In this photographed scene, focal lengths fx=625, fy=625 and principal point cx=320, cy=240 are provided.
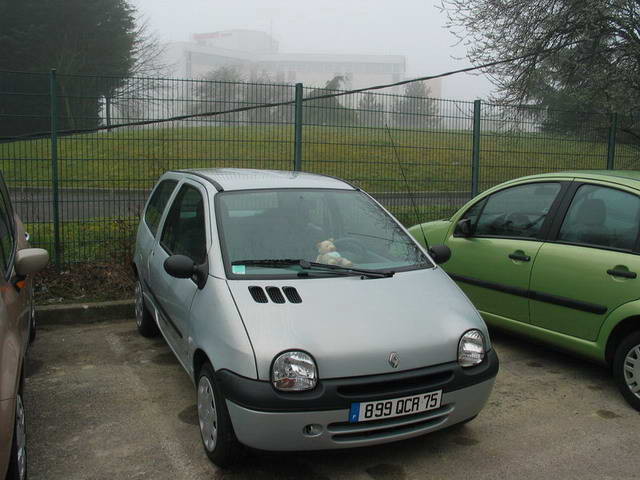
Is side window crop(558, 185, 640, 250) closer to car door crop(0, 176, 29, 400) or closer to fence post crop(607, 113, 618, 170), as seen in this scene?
car door crop(0, 176, 29, 400)

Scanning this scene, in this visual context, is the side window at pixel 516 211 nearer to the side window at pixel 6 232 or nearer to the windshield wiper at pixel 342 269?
the windshield wiper at pixel 342 269

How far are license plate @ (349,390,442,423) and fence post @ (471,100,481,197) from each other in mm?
6083

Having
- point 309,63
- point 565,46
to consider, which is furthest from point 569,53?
point 309,63

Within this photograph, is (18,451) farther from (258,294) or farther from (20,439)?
(258,294)

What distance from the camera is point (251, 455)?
133 inches

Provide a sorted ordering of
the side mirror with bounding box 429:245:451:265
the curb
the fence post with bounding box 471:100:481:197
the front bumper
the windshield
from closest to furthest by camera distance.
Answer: the front bumper → the windshield → the side mirror with bounding box 429:245:451:265 → the curb → the fence post with bounding box 471:100:481:197

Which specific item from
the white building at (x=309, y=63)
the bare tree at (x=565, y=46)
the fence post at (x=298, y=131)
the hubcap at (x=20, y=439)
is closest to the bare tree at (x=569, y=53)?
the bare tree at (x=565, y=46)

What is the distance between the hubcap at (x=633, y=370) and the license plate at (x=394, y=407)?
171cm

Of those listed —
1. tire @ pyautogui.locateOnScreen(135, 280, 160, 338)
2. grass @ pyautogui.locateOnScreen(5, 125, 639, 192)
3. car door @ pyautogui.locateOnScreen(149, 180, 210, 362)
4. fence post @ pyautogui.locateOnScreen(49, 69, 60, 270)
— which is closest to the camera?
car door @ pyautogui.locateOnScreen(149, 180, 210, 362)

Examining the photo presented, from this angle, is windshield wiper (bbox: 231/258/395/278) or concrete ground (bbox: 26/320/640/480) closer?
concrete ground (bbox: 26/320/640/480)

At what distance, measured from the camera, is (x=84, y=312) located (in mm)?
6184

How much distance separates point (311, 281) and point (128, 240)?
4.24 meters

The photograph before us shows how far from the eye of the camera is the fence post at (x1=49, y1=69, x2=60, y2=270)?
677cm

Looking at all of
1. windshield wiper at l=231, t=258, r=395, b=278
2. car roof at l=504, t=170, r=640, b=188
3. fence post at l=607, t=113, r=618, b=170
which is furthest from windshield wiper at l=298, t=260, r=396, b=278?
fence post at l=607, t=113, r=618, b=170
